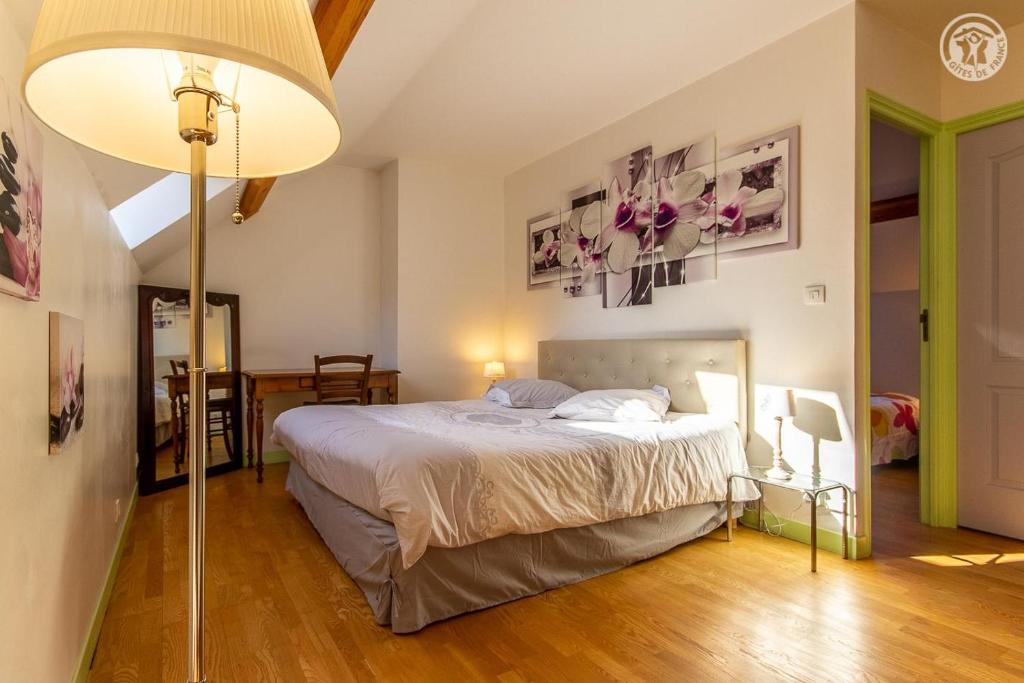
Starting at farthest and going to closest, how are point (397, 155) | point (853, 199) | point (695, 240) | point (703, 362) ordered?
point (397, 155), point (695, 240), point (703, 362), point (853, 199)

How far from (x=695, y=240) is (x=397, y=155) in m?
2.82

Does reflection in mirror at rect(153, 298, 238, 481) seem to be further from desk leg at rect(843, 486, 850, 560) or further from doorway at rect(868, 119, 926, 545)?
doorway at rect(868, 119, 926, 545)

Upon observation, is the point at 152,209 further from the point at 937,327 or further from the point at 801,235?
the point at 937,327

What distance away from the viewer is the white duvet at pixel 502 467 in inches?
75.9

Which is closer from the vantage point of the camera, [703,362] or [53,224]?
[53,224]

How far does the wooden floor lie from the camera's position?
1.70 metres

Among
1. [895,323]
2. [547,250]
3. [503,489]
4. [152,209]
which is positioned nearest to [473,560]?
[503,489]

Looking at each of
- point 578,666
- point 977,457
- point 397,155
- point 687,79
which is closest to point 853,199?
point 687,79

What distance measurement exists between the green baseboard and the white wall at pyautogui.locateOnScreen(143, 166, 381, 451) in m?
3.60

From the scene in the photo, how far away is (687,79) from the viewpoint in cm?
340

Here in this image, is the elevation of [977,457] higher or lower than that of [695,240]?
lower

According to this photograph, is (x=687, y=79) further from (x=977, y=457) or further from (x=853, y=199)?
(x=977, y=457)

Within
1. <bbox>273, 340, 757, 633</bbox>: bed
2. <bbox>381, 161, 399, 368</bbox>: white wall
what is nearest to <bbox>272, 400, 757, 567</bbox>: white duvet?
<bbox>273, 340, 757, 633</bbox>: bed

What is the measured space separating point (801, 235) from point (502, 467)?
203 centimetres
